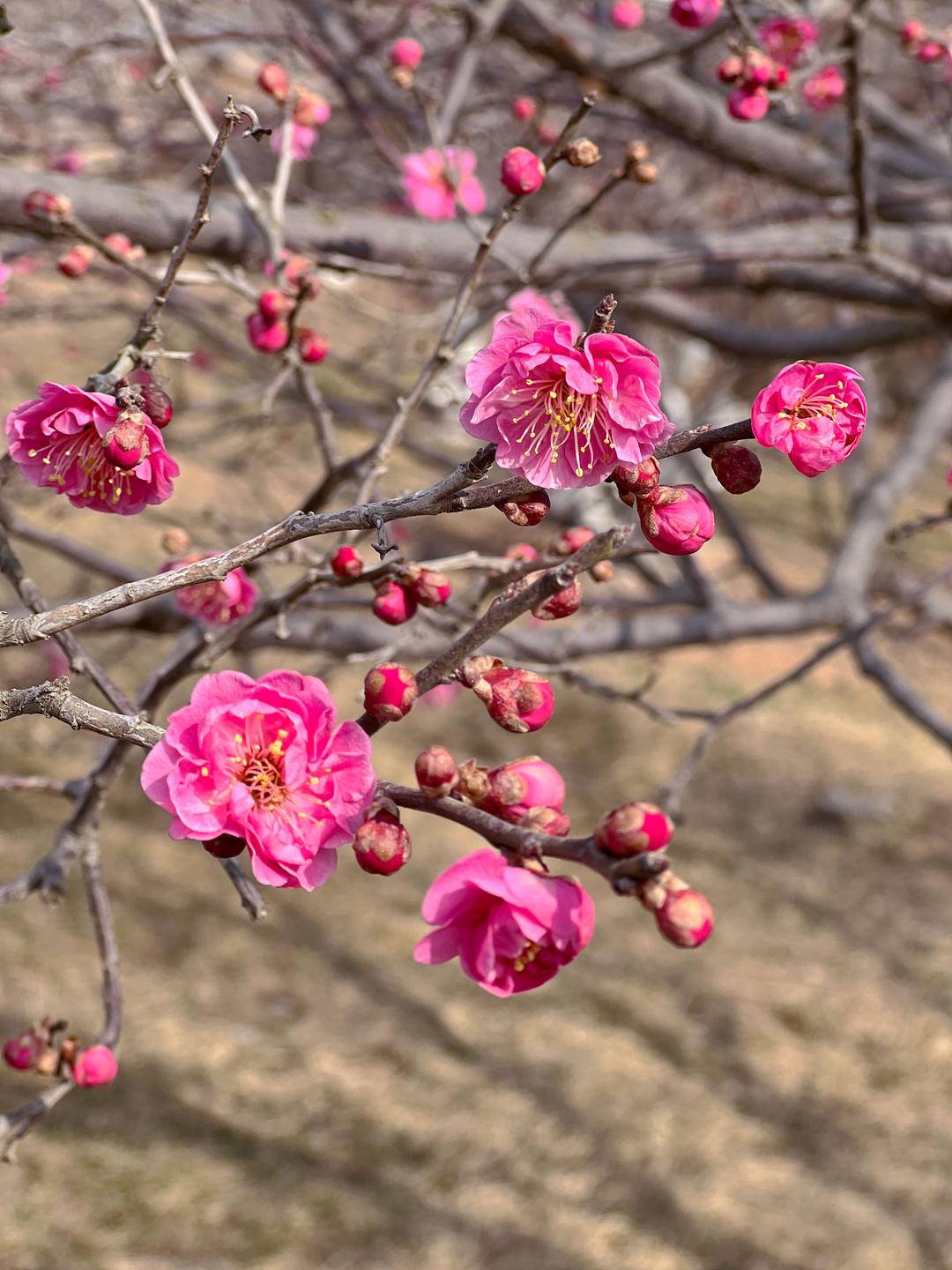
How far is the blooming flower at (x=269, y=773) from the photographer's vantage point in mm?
798

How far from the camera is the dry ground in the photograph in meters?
2.74

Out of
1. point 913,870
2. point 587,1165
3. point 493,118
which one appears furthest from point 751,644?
point 587,1165

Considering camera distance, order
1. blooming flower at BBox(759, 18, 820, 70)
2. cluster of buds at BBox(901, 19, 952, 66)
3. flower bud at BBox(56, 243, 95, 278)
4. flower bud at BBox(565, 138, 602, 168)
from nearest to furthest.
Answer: flower bud at BBox(565, 138, 602, 168) → flower bud at BBox(56, 243, 95, 278) → cluster of buds at BBox(901, 19, 952, 66) → blooming flower at BBox(759, 18, 820, 70)

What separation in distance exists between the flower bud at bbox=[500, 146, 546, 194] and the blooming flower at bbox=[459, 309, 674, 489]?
594mm

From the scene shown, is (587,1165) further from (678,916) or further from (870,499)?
(678,916)

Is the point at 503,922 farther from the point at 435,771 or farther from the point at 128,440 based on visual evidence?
the point at 128,440

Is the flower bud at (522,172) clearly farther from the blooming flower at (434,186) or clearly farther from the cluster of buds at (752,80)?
the blooming flower at (434,186)

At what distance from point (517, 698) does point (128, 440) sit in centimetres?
38

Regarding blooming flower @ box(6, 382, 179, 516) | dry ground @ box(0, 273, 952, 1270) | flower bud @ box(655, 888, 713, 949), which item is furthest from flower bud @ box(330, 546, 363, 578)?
dry ground @ box(0, 273, 952, 1270)

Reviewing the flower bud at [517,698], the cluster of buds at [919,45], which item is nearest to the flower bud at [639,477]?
the flower bud at [517,698]

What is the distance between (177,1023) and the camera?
3.30m

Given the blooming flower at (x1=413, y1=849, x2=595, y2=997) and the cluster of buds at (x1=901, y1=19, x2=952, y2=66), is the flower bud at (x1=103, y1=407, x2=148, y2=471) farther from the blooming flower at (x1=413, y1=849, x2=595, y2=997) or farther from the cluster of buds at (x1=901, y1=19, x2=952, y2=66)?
the cluster of buds at (x1=901, y1=19, x2=952, y2=66)

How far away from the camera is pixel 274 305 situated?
1531 millimetres

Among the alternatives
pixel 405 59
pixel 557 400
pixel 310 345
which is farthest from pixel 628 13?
pixel 557 400
